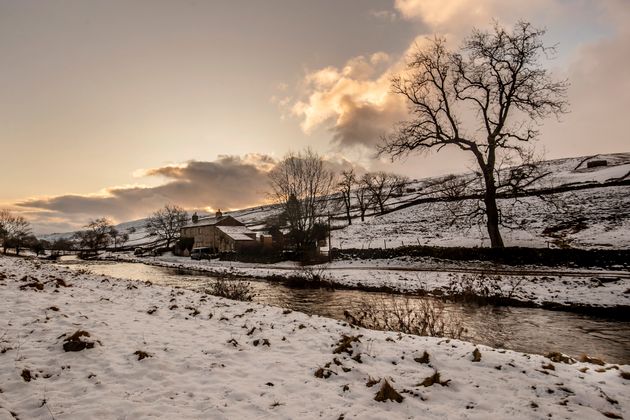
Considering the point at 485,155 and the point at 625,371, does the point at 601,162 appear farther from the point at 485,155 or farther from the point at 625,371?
the point at 625,371

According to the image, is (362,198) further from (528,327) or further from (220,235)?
(528,327)

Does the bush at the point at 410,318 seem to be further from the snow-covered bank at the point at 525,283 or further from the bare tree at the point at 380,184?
the bare tree at the point at 380,184

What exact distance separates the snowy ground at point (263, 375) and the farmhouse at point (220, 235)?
174 feet

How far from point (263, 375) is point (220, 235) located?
6271cm

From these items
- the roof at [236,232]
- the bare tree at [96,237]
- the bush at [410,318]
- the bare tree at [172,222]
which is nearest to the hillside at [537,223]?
the bush at [410,318]

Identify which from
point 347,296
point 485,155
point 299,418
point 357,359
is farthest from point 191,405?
point 485,155

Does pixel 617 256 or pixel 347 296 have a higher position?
pixel 617 256

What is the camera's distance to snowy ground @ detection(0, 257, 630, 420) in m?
4.59

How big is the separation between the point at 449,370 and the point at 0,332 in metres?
8.32

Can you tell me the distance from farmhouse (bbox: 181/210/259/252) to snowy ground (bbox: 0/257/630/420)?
53.0 metres

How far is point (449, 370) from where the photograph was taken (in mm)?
5984

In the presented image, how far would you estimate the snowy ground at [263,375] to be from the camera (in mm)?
4586

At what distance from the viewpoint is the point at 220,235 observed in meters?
66.0

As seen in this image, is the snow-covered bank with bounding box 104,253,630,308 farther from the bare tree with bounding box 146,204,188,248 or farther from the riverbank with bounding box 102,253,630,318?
the bare tree with bounding box 146,204,188,248
